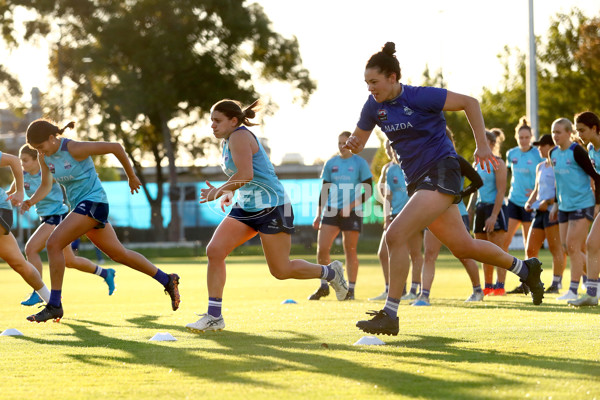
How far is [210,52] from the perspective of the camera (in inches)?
1784

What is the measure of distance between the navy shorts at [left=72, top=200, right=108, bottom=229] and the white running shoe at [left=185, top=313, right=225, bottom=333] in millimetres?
1568

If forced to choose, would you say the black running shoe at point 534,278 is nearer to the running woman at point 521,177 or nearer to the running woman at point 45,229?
the running woman at point 521,177

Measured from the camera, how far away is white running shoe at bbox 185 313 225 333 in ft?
26.2

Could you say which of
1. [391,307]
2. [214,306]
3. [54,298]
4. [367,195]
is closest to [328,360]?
[391,307]

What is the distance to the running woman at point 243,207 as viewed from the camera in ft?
25.9

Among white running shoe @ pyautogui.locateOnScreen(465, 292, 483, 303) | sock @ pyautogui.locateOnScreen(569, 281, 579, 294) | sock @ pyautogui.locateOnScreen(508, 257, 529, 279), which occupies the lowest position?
white running shoe @ pyautogui.locateOnScreen(465, 292, 483, 303)

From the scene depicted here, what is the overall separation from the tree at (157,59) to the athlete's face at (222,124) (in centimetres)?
3501

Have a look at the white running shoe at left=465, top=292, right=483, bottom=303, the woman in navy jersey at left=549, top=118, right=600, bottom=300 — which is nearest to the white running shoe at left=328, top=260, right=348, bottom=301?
the white running shoe at left=465, top=292, right=483, bottom=303

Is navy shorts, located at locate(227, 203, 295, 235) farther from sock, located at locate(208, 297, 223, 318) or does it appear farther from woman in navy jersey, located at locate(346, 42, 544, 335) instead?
woman in navy jersey, located at locate(346, 42, 544, 335)

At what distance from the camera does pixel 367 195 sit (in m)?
13.6

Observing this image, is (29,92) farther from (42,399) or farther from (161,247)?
(42,399)

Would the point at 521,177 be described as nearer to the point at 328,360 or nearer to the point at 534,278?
the point at 534,278

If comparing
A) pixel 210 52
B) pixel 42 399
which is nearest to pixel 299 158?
pixel 210 52

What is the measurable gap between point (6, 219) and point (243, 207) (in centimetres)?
316
